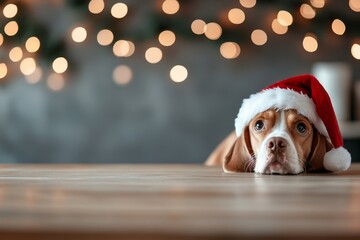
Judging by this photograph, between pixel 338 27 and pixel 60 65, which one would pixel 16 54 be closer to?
pixel 60 65

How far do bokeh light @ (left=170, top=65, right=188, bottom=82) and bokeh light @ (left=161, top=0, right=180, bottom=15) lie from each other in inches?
14.0

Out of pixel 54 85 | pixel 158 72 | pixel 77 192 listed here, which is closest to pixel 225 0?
pixel 158 72

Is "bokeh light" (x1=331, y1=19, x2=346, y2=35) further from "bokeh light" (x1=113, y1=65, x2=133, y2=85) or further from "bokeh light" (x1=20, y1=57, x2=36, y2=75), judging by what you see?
"bokeh light" (x1=20, y1=57, x2=36, y2=75)

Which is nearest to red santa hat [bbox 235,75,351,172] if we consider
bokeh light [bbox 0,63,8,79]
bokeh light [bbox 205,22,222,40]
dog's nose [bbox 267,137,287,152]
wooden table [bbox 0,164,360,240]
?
dog's nose [bbox 267,137,287,152]

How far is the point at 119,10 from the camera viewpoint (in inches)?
135

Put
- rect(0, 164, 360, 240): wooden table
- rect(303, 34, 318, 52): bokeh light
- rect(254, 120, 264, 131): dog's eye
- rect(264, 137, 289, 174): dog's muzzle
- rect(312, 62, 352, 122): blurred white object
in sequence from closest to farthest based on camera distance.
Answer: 1. rect(0, 164, 360, 240): wooden table
2. rect(264, 137, 289, 174): dog's muzzle
3. rect(254, 120, 264, 131): dog's eye
4. rect(312, 62, 352, 122): blurred white object
5. rect(303, 34, 318, 52): bokeh light

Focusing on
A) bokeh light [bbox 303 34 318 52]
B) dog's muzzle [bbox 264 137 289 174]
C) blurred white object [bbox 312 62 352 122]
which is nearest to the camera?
dog's muzzle [bbox 264 137 289 174]

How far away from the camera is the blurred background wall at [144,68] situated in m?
3.37

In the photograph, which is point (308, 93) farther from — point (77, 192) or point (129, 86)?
point (129, 86)

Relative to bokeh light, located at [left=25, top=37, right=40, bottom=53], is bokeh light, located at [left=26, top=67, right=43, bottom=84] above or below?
below

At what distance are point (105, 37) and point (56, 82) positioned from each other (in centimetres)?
43

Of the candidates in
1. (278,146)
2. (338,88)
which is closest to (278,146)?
(278,146)

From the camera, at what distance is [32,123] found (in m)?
3.51

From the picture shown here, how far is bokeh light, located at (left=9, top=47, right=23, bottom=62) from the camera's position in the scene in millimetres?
3492
